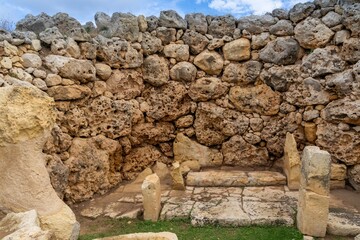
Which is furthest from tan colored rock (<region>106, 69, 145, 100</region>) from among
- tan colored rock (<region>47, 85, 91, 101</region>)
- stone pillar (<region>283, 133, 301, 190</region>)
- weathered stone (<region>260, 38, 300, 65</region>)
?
stone pillar (<region>283, 133, 301, 190</region>)

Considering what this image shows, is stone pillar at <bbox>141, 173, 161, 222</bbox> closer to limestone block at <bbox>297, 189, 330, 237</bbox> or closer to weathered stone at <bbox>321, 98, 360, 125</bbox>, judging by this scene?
limestone block at <bbox>297, 189, 330, 237</bbox>

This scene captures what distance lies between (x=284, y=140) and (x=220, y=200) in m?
2.32

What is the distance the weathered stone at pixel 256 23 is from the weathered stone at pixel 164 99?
1908mm

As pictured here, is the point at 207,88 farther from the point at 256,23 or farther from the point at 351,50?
the point at 351,50

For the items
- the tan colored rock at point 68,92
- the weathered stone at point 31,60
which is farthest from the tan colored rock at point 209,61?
the weathered stone at point 31,60

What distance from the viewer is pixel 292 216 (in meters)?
5.35

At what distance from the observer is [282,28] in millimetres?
7133

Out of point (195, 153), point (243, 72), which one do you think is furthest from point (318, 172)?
point (195, 153)

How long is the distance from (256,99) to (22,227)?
233 inches

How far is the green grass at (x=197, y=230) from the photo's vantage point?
16.0 feet

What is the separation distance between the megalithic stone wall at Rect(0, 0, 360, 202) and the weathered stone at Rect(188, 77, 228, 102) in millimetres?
22

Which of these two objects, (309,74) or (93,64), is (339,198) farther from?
(93,64)

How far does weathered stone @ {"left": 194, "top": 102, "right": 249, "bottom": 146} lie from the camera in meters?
7.49

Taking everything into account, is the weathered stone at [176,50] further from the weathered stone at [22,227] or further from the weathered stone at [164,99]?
the weathered stone at [22,227]
